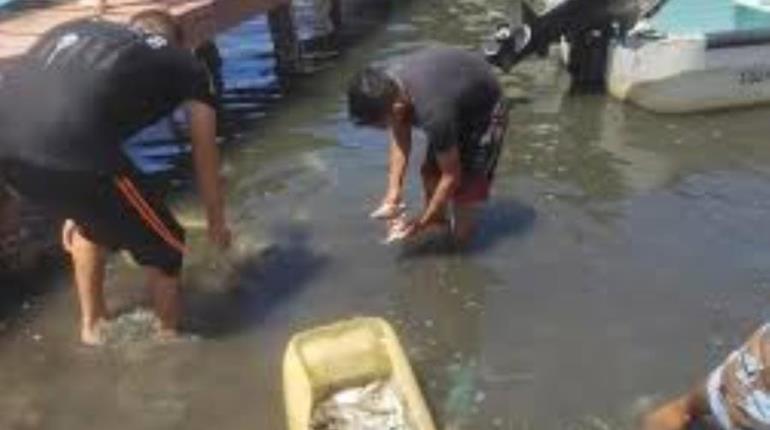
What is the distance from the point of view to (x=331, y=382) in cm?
616

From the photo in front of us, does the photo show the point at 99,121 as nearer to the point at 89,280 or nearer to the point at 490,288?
the point at 89,280

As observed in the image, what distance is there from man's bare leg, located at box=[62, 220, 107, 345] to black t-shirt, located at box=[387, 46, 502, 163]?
6.84 feet

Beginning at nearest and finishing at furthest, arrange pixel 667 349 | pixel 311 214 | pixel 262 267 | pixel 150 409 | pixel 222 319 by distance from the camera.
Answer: pixel 150 409 → pixel 667 349 → pixel 222 319 → pixel 262 267 → pixel 311 214

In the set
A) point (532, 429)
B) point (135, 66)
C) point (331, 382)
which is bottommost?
point (532, 429)

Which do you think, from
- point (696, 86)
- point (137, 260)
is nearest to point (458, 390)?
point (137, 260)

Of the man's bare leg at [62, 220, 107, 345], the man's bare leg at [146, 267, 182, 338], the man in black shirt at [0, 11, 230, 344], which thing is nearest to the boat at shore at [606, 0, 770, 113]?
the man in black shirt at [0, 11, 230, 344]

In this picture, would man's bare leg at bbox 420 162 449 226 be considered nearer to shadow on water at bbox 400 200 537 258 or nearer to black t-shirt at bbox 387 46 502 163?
shadow on water at bbox 400 200 537 258

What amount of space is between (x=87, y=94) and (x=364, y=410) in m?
2.18

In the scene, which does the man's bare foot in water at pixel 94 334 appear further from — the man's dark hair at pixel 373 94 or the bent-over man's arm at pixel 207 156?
the man's dark hair at pixel 373 94

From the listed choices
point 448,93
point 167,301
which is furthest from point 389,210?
point 167,301

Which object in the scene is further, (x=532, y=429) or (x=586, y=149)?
(x=586, y=149)

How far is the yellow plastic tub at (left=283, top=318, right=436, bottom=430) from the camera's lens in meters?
6.04

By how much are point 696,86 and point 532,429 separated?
528 centimetres

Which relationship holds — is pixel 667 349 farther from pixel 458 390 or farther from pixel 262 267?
pixel 262 267
